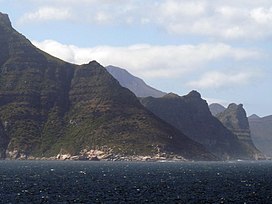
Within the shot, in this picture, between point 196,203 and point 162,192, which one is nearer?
point 196,203

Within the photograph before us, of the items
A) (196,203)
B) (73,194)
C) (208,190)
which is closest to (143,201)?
(196,203)

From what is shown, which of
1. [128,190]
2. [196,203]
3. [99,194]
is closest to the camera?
[196,203]

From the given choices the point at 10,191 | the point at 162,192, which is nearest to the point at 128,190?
the point at 162,192

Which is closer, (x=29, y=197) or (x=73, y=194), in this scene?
(x=29, y=197)

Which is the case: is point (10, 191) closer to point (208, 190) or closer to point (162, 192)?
point (162, 192)

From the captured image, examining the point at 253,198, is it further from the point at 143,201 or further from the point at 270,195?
the point at 143,201

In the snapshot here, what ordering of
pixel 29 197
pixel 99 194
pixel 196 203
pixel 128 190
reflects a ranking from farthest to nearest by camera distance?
pixel 128 190, pixel 99 194, pixel 29 197, pixel 196 203

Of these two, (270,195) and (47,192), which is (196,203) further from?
(47,192)

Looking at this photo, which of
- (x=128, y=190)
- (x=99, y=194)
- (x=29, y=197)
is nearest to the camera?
(x=29, y=197)
